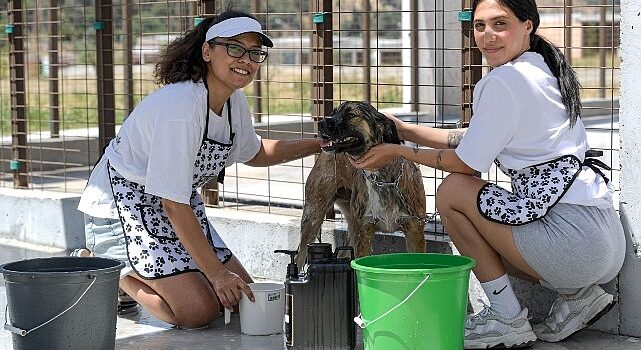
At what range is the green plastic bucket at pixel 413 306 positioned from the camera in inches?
165

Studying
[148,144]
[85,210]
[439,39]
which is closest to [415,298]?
[148,144]

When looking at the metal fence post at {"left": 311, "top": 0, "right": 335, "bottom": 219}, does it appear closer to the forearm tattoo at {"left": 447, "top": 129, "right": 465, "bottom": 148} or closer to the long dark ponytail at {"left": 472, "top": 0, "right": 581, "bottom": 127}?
the forearm tattoo at {"left": 447, "top": 129, "right": 465, "bottom": 148}

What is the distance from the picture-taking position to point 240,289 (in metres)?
4.95

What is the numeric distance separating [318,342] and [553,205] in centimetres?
120

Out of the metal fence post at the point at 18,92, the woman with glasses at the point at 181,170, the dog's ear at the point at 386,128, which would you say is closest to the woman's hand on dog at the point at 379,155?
the dog's ear at the point at 386,128

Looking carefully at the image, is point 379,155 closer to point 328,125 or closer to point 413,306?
point 328,125

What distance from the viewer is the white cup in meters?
4.99

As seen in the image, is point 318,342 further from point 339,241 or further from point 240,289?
point 339,241

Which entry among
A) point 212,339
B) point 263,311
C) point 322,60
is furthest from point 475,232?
point 322,60

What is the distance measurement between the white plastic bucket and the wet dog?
63cm

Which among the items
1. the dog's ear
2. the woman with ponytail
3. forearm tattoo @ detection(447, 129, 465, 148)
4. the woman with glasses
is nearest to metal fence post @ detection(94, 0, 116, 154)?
the woman with glasses

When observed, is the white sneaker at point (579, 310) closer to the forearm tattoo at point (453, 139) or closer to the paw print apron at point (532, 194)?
the paw print apron at point (532, 194)

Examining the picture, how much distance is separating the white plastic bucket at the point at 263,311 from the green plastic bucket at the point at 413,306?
0.73 metres

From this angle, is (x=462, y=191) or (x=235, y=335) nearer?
(x=462, y=191)
